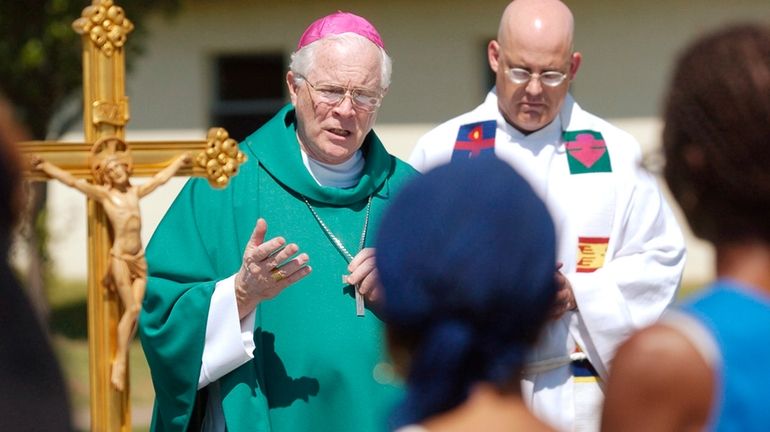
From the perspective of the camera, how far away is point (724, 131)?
6.64 feet

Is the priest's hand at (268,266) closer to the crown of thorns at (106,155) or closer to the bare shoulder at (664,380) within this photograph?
the crown of thorns at (106,155)

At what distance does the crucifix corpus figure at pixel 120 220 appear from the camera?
405 cm

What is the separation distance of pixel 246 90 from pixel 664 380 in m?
12.0

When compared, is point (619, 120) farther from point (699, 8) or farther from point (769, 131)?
point (769, 131)

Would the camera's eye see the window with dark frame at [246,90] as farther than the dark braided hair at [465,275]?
Yes

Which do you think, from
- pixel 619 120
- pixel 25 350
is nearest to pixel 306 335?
pixel 25 350

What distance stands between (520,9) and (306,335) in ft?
4.16

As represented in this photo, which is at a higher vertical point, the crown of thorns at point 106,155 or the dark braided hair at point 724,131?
the dark braided hair at point 724,131

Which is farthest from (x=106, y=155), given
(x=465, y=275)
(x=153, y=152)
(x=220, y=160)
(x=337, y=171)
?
(x=465, y=275)

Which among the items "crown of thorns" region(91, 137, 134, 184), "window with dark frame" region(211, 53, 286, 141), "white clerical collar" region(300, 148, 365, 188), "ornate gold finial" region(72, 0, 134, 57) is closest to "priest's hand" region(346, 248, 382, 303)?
"white clerical collar" region(300, 148, 365, 188)

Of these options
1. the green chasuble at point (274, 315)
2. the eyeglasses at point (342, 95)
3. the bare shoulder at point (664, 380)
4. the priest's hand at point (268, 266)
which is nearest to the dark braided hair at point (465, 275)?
the bare shoulder at point (664, 380)

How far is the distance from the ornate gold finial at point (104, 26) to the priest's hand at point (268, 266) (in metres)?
0.75

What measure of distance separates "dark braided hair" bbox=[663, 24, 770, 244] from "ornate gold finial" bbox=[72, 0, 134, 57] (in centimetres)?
238

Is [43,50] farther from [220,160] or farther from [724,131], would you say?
[724,131]
